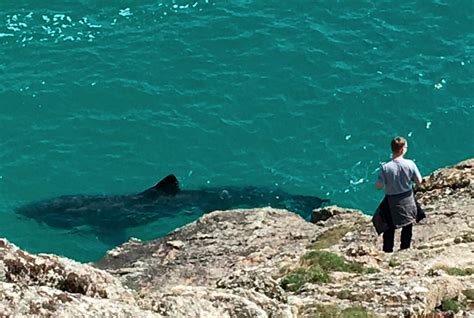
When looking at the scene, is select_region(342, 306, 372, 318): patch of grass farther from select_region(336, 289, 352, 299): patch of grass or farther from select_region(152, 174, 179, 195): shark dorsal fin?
select_region(152, 174, 179, 195): shark dorsal fin

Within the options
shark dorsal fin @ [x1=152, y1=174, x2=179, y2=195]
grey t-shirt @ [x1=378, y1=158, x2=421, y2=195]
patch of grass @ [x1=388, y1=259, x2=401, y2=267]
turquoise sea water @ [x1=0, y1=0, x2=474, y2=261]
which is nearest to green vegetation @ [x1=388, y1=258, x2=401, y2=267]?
patch of grass @ [x1=388, y1=259, x2=401, y2=267]

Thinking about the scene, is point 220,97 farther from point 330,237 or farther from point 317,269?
point 317,269

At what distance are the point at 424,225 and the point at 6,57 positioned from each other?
22.8m

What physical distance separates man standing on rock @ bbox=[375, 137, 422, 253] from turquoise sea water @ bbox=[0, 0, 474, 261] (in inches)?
499

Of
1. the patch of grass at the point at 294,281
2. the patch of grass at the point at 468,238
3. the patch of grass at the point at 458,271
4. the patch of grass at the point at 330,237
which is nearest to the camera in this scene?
the patch of grass at the point at 458,271

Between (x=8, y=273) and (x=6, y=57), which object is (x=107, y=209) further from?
(x=8, y=273)

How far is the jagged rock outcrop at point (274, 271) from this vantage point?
10.5 metres

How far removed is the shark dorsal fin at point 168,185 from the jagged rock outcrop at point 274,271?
17.4 ft

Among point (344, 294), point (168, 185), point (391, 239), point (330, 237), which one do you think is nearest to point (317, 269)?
point (344, 294)

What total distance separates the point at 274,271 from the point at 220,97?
61.5 ft

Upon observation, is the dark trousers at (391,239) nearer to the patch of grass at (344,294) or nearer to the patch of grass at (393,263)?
the patch of grass at (393,263)

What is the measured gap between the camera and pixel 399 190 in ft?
58.5

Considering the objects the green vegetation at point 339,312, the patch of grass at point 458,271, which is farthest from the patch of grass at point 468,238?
the green vegetation at point 339,312

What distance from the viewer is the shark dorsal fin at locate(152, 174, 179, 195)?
102 feet
